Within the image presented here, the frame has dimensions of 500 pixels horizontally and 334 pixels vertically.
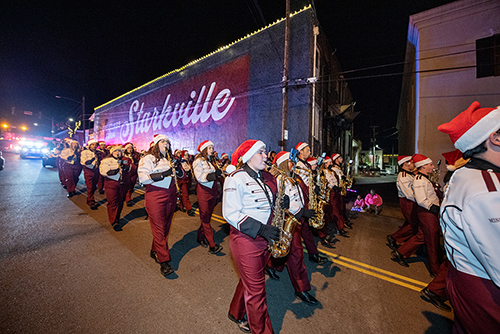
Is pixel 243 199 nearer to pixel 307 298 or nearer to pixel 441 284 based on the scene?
pixel 307 298

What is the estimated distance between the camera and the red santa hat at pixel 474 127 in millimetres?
1419

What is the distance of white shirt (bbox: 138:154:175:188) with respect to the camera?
12.0ft

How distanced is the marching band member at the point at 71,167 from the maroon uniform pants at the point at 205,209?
736 centimetres

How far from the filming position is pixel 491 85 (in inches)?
379

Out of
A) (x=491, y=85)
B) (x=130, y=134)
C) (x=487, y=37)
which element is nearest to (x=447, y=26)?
(x=487, y=37)

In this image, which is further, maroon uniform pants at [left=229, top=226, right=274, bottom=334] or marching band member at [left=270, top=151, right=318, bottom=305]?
marching band member at [left=270, top=151, right=318, bottom=305]

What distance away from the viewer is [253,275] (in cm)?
204

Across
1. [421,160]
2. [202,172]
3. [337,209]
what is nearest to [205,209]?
[202,172]

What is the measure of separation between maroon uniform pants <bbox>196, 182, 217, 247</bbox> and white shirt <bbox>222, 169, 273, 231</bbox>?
7.73 feet

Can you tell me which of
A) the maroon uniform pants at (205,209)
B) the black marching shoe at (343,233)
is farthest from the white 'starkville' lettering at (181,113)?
Answer: the black marching shoe at (343,233)

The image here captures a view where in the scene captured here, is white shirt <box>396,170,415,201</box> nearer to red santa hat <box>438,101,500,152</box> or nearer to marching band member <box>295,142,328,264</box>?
marching band member <box>295,142,328,264</box>

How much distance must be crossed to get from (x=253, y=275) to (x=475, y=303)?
163cm

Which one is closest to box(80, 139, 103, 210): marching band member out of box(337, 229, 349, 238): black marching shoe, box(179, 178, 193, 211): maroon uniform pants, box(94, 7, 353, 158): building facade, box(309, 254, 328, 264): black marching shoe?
box(179, 178, 193, 211): maroon uniform pants

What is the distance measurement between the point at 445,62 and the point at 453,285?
548 inches
